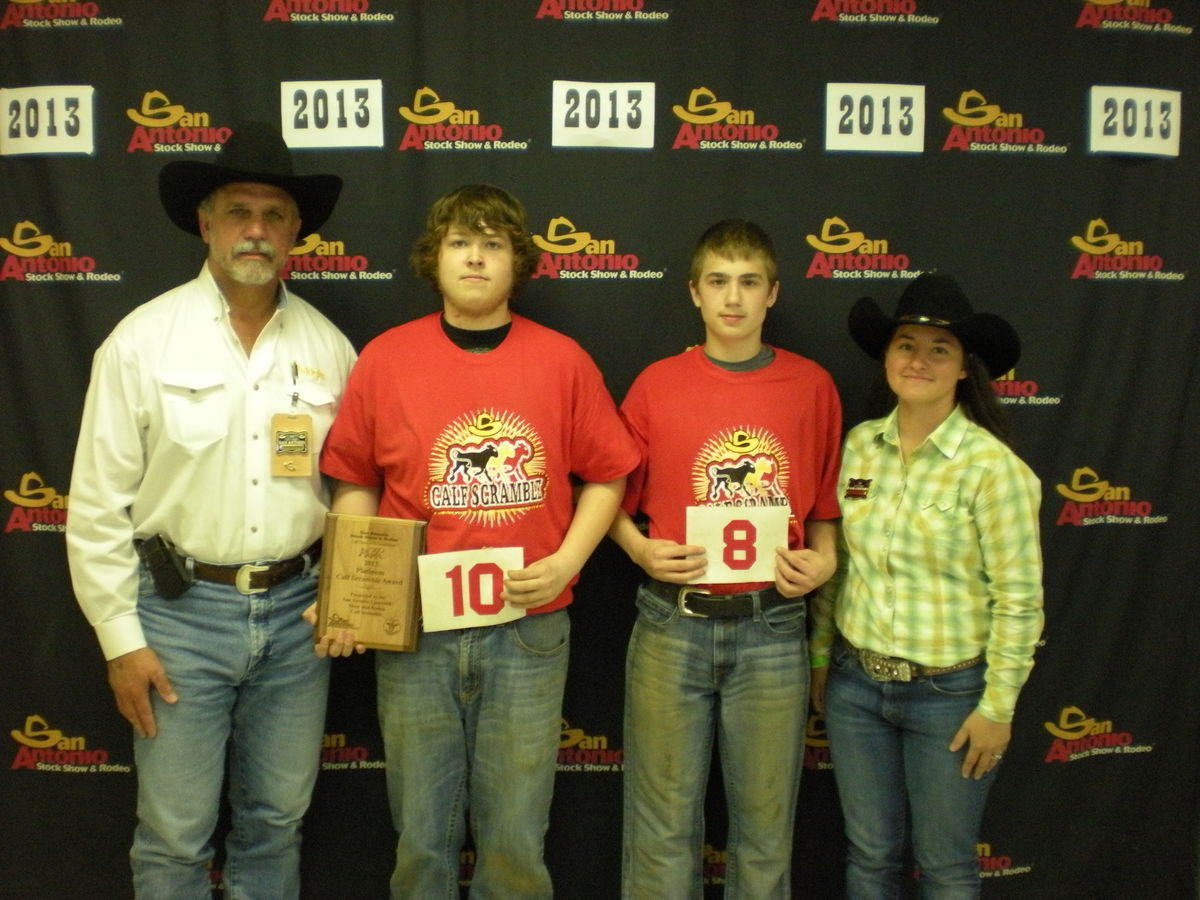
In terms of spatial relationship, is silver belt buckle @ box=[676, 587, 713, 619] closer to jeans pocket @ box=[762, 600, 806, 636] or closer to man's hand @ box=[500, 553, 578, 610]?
jeans pocket @ box=[762, 600, 806, 636]

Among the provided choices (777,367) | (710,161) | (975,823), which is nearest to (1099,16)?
(710,161)

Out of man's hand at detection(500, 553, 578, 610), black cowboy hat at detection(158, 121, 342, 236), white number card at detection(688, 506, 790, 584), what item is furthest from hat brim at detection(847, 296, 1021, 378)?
black cowboy hat at detection(158, 121, 342, 236)

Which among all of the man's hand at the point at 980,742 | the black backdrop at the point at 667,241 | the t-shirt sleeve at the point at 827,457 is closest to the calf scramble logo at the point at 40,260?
the black backdrop at the point at 667,241

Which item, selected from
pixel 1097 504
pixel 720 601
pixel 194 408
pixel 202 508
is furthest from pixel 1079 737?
pixel 194 408

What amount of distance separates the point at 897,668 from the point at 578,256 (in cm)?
159

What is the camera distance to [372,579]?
2.01 meters

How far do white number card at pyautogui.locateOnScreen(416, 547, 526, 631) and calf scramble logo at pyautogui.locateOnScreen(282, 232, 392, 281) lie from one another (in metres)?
1.11

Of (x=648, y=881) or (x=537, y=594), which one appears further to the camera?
(x=648, y=881)

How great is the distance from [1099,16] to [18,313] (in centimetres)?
378

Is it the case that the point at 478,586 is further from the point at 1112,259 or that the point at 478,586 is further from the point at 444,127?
the point at 1112,259

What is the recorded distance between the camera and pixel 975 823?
2.05m

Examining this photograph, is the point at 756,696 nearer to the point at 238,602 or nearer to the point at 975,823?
the point at 975,823

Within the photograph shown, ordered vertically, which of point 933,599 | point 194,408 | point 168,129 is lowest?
point 933,599

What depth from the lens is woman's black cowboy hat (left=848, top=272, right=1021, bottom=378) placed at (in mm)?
2014
